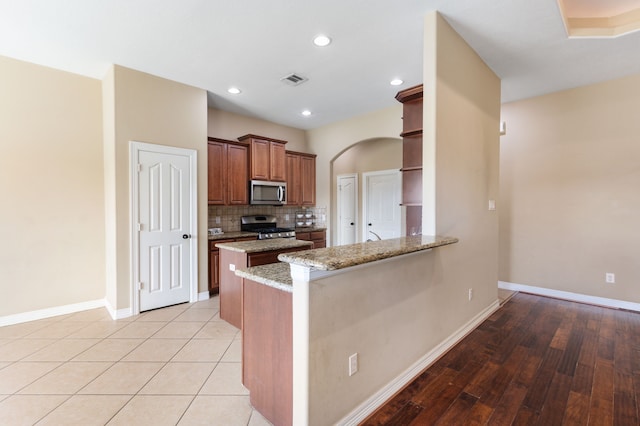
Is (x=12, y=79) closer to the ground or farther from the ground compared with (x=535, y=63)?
closer to the ground

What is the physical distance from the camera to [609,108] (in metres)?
3.61

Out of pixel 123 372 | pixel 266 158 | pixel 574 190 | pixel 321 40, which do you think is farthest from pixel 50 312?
pixel 574 190

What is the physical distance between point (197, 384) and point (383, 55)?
11.1 feet

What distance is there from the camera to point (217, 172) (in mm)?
4480

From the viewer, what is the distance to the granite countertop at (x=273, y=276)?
1.58 m

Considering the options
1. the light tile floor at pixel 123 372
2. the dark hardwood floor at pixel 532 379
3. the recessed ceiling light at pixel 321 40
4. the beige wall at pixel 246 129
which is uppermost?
the recessed ceiling light at pixel 321 40

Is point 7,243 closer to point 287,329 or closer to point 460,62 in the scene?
point 287,329

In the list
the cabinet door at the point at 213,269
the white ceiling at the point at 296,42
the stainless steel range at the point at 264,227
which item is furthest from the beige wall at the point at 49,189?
the stainless steel range at the point at 264,227

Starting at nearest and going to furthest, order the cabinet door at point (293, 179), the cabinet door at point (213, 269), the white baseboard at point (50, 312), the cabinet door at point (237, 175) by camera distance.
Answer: the white baseboard at point (50, 312) < the cabinet door at point (213, 269) < the cabinet door at point (237, 175) < the cabinet door at point (293, 179)

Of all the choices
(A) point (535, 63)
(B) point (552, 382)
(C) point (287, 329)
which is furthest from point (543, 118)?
(C) point (287, 329)

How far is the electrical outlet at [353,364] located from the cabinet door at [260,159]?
146 inches

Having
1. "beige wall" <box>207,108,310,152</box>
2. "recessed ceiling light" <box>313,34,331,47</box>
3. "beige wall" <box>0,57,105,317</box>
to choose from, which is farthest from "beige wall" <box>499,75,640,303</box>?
"beige wall" <box>0,57,105,317</box>

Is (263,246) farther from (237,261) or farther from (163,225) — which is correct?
(163,225)

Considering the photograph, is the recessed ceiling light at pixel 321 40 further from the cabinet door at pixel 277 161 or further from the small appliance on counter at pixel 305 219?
the small appliance on counter at pixel 305 219
